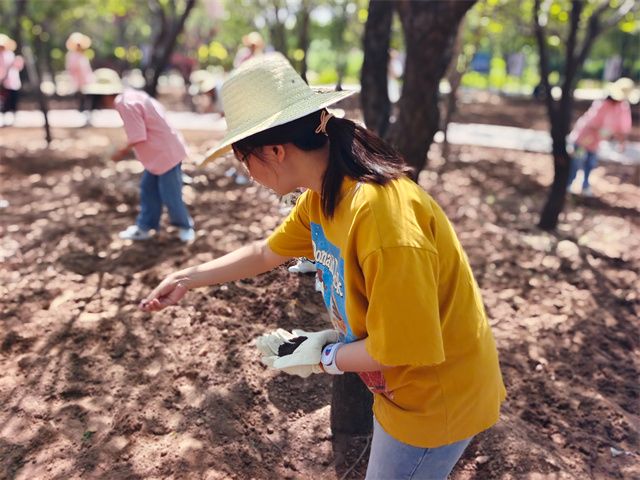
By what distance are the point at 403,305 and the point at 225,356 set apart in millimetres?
1959

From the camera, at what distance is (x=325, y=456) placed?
8.08 ft

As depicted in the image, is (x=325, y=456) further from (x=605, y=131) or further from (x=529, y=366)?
(x=605, y=131)

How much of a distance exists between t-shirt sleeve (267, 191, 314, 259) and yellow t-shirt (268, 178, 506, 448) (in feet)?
0.27

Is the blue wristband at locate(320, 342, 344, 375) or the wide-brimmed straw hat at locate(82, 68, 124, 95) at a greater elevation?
the wide-brimmed straw hat at locate(82, 68, 124, 95)

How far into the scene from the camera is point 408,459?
1467mm

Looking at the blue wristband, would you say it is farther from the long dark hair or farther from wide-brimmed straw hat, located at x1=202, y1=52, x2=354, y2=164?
wide-brimmed straw hat, located at x1=202, y1=52, x2=354, y2=164

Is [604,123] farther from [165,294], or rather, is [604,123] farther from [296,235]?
[165,294]

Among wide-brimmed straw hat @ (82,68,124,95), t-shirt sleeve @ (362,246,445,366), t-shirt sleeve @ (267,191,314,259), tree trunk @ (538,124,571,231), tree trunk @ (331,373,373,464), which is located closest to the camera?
t-shirt sleeve @ (362,246,445,366)

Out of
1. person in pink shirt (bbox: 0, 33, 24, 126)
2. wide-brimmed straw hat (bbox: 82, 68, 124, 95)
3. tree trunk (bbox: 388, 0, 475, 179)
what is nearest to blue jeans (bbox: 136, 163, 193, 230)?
wide-brimmed straw hat (bbox: 82, 68, 124, 95)

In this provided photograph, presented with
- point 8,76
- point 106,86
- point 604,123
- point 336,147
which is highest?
point 336,147

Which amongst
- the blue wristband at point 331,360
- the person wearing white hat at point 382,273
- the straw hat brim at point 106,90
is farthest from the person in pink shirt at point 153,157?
the blue wristband at point 331,360

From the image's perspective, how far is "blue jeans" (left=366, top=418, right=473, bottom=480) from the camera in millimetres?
1460

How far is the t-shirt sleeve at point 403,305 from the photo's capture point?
1.17m

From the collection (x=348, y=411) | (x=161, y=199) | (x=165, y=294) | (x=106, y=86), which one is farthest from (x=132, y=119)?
(x=348, y=411)
